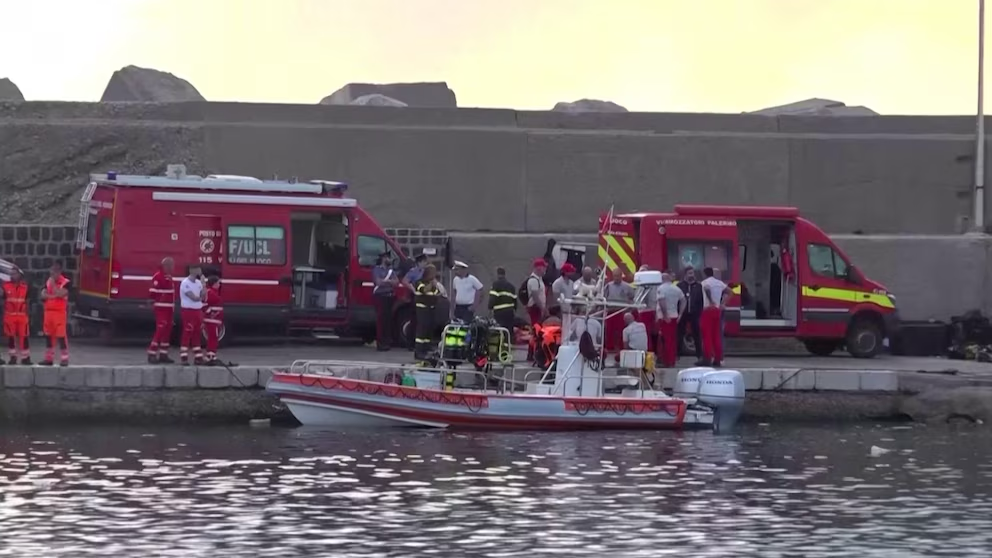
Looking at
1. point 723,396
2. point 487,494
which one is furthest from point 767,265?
point 487,494

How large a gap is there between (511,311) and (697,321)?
2.59m

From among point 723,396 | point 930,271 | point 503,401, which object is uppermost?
point 930,271

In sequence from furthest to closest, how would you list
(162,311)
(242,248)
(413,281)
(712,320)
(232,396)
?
(413,281) → (242,248) → (712,320) → (162,311) → (232,396)

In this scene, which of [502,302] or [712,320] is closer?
[712,320]

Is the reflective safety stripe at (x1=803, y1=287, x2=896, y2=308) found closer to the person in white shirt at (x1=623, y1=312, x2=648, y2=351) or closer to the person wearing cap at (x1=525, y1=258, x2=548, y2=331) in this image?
the person wearing cap at (x1=525, y1=258, x2=548, y2=331)

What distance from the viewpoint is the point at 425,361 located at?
2267cm

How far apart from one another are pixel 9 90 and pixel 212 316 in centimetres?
1852

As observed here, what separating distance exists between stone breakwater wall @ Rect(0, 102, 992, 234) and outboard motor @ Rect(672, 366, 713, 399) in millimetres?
11368

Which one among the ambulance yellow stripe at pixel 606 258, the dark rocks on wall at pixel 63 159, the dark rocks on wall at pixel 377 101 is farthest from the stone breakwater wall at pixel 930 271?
the dark rocks on wall at pixel 63 159

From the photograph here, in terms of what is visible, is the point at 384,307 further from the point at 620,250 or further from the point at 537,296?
the point at 620,250

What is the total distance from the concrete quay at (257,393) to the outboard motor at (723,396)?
4.39 ft

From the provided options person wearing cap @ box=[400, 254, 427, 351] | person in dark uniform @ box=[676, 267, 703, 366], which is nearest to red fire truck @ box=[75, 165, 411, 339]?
person wearing cap @ box=[400, 254, 427, 351]

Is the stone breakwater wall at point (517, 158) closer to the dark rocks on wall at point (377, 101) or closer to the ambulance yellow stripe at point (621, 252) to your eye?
the dark rocks on wall at point (377, 101)

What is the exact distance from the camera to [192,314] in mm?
23062
